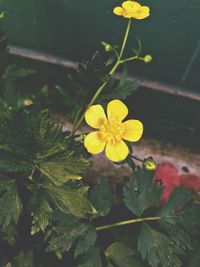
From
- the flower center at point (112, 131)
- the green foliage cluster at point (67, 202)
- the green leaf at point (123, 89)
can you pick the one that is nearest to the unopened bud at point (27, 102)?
the green foliage cluster at point (67, 202)

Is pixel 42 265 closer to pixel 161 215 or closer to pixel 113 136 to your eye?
pixel 161 215

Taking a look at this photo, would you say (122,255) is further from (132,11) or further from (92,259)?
(132,11)

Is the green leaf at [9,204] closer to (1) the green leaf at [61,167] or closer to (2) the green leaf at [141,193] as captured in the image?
(1) the green leaf at [61,167]

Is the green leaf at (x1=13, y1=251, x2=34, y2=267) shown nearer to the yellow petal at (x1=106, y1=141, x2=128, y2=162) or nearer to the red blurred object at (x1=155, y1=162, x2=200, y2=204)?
the yellow petal at (x1=106, y1=141, x2=128, y2=162)

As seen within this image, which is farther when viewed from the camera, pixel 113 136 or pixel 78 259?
pixel 78 259

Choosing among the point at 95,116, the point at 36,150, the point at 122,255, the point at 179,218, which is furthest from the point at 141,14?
the point at 122,255

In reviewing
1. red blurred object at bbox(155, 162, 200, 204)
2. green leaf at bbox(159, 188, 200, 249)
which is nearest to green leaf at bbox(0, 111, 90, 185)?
green leaf at bbox(159, 188, 200, 249)

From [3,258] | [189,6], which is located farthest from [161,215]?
[189,6]
